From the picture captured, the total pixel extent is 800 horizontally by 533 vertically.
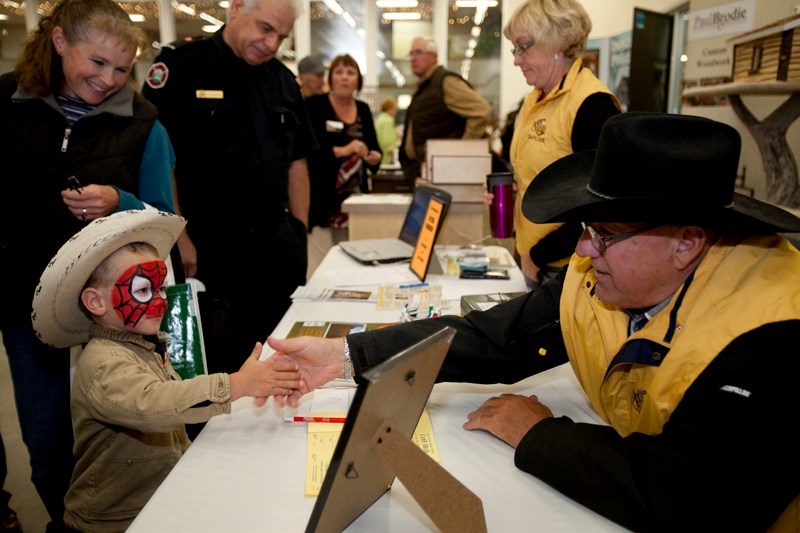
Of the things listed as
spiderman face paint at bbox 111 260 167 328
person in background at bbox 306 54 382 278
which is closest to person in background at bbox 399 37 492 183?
person in background at bbox 306 54 382 278


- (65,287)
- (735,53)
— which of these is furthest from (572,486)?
(735,53)

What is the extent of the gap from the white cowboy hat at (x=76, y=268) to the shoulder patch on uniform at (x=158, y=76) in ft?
3.98

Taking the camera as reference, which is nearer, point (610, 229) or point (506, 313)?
point (610, 229)

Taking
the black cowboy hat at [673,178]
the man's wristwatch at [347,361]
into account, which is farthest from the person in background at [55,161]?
the black cowboy hat at [673,178]

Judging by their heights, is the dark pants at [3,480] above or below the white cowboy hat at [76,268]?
below

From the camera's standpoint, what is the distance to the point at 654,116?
1061 millimetres

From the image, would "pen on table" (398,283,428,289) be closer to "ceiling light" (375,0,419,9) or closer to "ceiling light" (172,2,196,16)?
"ceiling light" (375,0,419,9)

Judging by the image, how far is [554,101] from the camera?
2256 mm

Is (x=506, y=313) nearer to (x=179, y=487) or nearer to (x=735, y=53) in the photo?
(x=179, y=487)

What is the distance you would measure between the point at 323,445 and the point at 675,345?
2.18ft

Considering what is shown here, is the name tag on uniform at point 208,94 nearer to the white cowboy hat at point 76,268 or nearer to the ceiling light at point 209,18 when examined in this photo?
the white cowboy hat at point 76,268

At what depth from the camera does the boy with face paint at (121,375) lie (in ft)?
4.12

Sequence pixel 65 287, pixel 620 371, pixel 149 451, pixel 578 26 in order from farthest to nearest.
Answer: pixel 578 26, pixel 149 451, pixel 65 287, pixel 620 371

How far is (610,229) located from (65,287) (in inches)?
43.4
